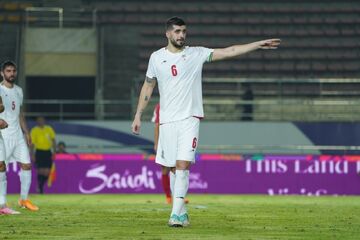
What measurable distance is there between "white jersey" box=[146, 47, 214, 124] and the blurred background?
16549 mm

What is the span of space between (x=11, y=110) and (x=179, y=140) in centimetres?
481

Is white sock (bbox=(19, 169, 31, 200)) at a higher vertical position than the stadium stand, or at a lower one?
lower

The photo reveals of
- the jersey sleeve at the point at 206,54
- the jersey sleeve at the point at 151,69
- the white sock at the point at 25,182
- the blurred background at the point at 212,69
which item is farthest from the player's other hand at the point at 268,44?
the blurred background at the point at 212,69

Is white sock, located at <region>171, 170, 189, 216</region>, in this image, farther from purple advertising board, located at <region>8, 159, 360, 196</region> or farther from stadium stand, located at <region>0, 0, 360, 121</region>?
stadium stand, located at <region>0, 0, 360, 121</region>

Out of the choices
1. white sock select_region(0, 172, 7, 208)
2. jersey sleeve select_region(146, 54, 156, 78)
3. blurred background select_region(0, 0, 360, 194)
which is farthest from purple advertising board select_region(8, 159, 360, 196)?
jersey sleeve select_region(146, 54, 156, 78)

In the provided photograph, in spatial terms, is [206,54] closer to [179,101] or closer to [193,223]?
[179,101]

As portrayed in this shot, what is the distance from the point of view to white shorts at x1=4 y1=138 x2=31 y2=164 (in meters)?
16.0

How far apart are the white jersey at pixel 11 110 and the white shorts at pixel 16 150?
8 centimetres

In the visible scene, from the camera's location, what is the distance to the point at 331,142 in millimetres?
28828

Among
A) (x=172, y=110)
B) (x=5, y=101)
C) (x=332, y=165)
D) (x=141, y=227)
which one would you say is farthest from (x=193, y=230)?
(x=332, y=165)

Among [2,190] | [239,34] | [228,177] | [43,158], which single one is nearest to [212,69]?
[239,34]

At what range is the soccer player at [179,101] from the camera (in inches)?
475

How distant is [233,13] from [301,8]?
235cm

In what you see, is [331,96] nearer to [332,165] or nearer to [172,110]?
[332,165]
